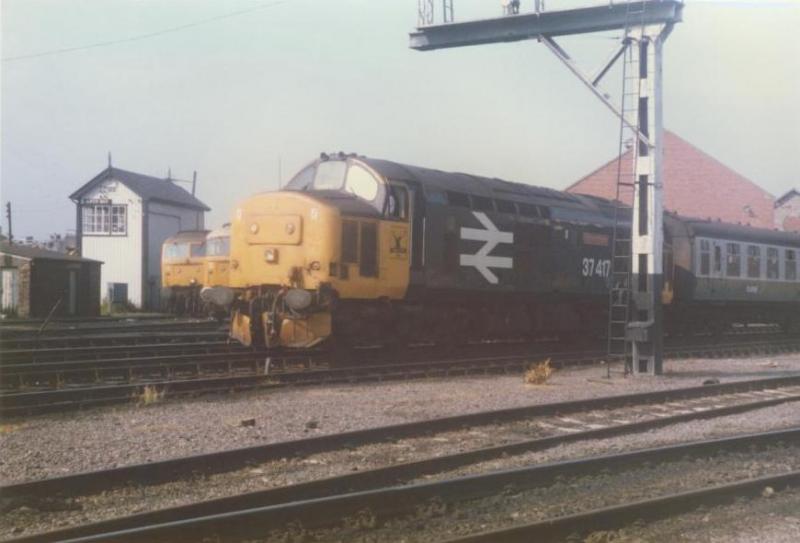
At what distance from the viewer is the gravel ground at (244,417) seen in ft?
24.4

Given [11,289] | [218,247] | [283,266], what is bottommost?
[11,289]

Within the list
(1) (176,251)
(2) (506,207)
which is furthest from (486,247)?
(1) (176,251)

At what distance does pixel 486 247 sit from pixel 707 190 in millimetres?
32220

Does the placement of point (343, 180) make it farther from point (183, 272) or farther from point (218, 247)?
point (183, 272)

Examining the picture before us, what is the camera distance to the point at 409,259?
46.0 ft

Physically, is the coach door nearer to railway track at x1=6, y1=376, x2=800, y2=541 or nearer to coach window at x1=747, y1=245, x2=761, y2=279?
coach window at x1=747, y1=245, x2=761, y2=279

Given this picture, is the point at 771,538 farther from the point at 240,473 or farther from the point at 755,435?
the point at 240,473

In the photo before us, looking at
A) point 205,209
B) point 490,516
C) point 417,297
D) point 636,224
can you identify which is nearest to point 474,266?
point 417,297

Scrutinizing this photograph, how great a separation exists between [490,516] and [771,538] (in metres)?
1.85

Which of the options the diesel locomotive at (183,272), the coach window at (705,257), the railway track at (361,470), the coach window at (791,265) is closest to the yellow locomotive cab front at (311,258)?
the railway track at (361,470)

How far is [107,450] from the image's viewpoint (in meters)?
7.59

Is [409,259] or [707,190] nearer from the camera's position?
[409,259]

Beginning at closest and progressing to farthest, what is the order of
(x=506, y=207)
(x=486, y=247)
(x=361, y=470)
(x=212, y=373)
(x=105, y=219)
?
1. (x=361, y=470)
2. (x=212, y=373)
3. (x=486, y=247)
4. (x=506, y=207)
5. (x=105, y=219)

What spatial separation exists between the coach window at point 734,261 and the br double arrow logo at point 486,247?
32.0 feet
